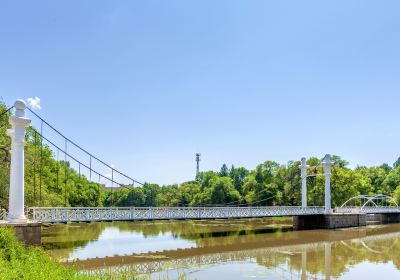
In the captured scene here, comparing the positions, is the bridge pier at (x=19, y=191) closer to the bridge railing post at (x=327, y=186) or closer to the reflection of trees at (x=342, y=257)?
the reflection of trees at (x=342, y=257)

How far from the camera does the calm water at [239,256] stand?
18562mm

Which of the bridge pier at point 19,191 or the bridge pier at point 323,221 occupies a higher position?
the bridge pier at point 19,191

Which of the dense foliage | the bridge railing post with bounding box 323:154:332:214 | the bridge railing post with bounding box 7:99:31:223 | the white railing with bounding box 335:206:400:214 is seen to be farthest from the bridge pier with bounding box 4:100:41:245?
the white railing with bounding box 335:206:400:214

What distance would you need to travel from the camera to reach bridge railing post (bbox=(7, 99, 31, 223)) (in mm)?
20953

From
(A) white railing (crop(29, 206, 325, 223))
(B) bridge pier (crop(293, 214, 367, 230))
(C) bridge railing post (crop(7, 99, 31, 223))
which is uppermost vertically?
(C) bridge railing post (crop(7, 99, 31, 223))

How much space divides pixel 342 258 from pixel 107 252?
12428 mm

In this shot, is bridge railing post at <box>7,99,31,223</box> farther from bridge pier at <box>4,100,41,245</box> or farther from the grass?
the grass

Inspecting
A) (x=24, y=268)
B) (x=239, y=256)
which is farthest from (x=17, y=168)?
(x=239, y=256)

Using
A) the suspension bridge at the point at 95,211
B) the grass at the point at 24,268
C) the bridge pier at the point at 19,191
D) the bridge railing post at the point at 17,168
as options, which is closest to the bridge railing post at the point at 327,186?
Result: the suspension bridge at the point at 95,211

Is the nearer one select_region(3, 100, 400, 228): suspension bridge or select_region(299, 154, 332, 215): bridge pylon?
select_region(3, 100, 400, 228): suspension bridge

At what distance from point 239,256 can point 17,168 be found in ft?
39.1

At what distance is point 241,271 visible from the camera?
18.8m

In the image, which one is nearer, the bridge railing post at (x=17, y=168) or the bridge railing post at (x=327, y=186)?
Answer: the bridge railing post at (x=17, y=168)

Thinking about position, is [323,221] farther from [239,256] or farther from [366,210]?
[239,256]
